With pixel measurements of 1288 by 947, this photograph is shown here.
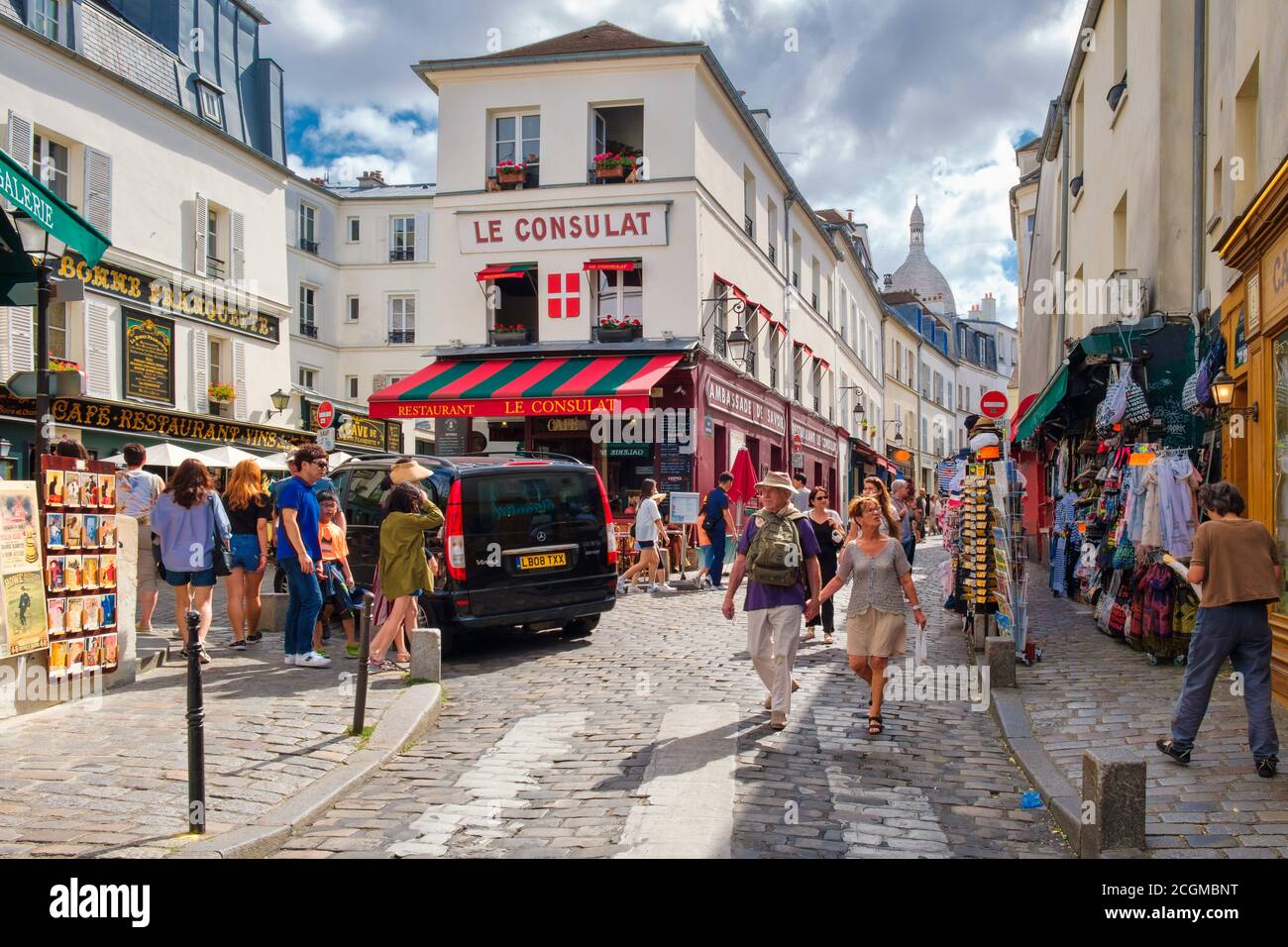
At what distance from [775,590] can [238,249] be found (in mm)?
20180

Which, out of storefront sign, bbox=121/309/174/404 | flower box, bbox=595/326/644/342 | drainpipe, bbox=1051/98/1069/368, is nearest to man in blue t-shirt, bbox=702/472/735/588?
flower box, bbox=595/326/644/342

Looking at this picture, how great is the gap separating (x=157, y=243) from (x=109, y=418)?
4.12 m

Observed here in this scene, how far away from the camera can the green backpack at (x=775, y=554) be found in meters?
7.06

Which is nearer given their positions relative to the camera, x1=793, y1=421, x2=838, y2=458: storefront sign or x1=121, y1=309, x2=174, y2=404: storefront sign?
x1=121, y1=309, x2=174, y2=404: storefront sign

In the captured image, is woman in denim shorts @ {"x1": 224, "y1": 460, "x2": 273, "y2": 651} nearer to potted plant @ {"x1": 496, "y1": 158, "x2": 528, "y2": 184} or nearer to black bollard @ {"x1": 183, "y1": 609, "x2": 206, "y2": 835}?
black bollard @ {"x1": 183, "y1": 609, "x2": 206, "y2": 835}

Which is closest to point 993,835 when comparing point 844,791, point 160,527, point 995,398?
point 844,791

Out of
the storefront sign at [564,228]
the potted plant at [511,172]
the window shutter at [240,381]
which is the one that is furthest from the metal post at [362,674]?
the window shutter at [240,381]

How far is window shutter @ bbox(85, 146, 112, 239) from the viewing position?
19.1 meters

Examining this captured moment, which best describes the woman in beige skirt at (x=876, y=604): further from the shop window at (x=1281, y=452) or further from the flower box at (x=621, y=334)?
the flower box at (x=621, y=334)

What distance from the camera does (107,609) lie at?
7.66 m

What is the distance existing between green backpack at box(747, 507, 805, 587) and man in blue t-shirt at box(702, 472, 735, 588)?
8065 mm

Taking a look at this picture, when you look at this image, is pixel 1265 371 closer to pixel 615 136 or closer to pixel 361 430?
pixel 615 136

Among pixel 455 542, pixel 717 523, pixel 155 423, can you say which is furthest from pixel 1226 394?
pixel 155 423

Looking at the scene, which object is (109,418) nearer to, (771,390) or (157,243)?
(157,243)
